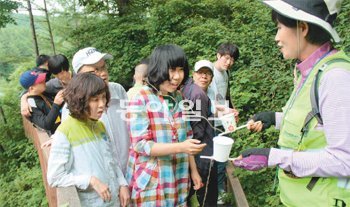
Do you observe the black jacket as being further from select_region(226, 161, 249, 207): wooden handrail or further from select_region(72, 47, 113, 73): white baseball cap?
select_region(226, 161, 249, 207): wooden handrail

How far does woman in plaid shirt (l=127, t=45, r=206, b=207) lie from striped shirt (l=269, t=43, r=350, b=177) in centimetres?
86

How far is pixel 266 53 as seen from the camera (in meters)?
6.87

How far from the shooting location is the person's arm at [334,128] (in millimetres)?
1269

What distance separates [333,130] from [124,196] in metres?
1.51

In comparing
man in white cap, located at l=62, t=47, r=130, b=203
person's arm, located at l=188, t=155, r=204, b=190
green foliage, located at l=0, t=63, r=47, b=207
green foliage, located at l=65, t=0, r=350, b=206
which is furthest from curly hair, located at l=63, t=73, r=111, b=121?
green foliage, located at l=0, t=63, r=47, b=207

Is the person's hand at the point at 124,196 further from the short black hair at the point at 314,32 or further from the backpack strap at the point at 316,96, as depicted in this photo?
the short black hair at the point at 314,32

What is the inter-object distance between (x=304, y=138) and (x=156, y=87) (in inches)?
42.4

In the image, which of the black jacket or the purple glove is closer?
the purple glove

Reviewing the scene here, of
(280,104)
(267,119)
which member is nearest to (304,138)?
(267,119)

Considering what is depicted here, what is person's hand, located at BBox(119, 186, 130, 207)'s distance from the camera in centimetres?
225

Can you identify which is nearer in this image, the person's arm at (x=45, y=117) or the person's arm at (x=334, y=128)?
the person's arm at (x=334, y=128)

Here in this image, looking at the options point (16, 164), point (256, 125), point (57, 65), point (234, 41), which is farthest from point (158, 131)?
point (16, 164)

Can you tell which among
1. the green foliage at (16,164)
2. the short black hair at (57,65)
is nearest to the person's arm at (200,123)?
the short black hair at (57,65)

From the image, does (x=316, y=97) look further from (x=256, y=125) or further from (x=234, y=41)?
(x=234, y=41)
